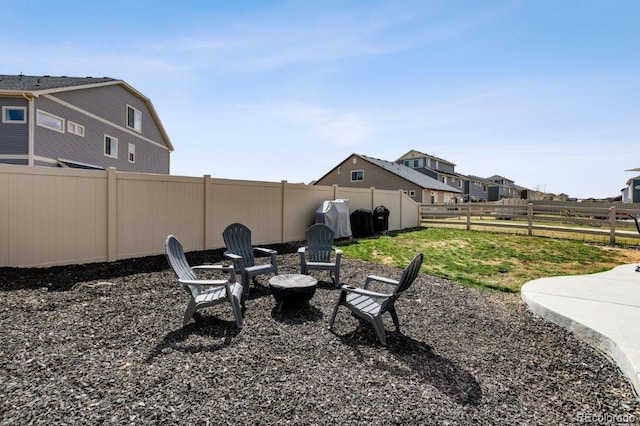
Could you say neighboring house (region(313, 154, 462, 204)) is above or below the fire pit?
above

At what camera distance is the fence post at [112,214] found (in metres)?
6.34

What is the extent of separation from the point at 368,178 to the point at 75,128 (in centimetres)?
2211

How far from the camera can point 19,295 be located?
4332 millimetres

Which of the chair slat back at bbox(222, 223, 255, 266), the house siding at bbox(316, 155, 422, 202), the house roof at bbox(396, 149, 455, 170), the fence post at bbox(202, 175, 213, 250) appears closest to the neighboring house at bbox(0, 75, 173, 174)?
the fence post at bbox(202, 175, 213, 250)

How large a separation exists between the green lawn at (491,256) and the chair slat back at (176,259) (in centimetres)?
500

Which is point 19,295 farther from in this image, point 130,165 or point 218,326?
point 130,165

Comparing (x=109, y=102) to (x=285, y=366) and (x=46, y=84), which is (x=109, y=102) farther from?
(x=285, y=366)

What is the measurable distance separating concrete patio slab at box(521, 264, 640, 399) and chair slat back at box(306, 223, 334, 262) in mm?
3441

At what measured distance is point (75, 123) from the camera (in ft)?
50.8

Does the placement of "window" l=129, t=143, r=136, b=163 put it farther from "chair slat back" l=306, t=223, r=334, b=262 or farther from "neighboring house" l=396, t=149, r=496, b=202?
"neighboring house" l=396, t=149, r=496, b=202

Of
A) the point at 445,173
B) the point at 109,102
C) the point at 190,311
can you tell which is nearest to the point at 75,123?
the point at 109,102

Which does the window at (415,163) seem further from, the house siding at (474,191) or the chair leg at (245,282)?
the chair leg at (245,282)

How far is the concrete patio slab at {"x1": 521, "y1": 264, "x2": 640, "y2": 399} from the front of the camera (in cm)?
295

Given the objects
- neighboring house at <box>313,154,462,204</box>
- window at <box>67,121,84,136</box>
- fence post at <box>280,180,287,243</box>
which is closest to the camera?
fence post at <box>280,180,287,243</box>
